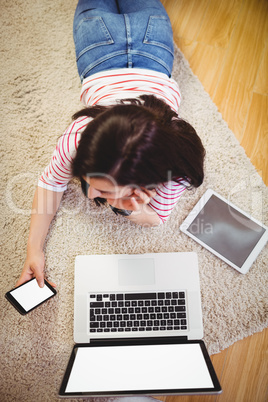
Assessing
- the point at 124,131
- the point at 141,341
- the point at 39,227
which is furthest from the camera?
the point at 39,227

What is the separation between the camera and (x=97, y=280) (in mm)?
849

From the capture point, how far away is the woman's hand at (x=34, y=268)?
2.80 feet

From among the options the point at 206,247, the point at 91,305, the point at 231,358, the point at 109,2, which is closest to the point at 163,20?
the point at 109,2

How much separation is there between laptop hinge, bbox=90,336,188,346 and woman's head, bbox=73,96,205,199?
47 centimetres

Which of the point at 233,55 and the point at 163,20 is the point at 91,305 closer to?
the point at 163,20

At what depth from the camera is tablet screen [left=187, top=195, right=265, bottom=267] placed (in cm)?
95

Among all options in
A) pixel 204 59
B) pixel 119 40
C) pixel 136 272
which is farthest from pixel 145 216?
pixel 204 59

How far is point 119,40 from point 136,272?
0.74m

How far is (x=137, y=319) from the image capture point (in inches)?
32.1

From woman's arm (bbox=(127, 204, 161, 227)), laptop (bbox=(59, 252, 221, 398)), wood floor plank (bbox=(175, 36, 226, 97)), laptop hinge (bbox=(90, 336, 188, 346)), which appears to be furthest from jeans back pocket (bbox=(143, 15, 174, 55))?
laptop hinge (bbox=(90, 336, 188, 346))

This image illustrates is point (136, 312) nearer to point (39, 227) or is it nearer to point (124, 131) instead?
point (39, 227)

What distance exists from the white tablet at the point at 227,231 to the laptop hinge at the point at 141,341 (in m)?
0.32

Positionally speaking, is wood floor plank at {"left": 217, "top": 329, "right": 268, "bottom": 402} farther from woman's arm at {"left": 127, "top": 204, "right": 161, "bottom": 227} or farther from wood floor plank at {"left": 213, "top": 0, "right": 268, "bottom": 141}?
wood floor plank at {"left": 213, "top": 0, "right": 268, "bottom": 141}

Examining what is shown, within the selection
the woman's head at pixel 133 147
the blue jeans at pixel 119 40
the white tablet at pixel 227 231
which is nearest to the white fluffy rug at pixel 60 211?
the white tablet at pixel 227 231
